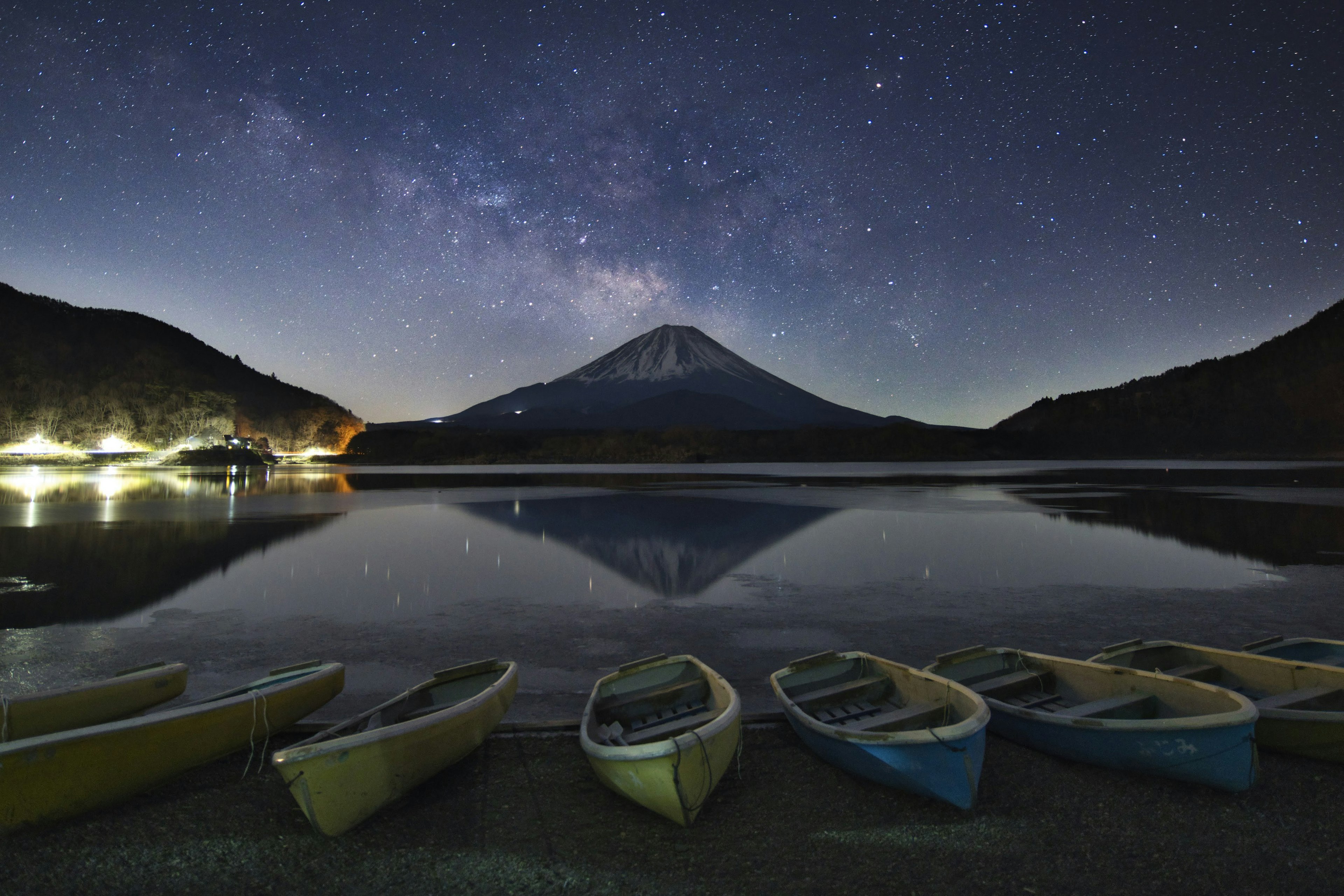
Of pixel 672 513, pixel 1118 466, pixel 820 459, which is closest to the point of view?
pixel 672 513

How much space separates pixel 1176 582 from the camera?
13.2m

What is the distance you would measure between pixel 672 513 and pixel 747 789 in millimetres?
21075

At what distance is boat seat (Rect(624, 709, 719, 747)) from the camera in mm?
5617

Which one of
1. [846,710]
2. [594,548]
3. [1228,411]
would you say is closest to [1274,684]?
[846,710]

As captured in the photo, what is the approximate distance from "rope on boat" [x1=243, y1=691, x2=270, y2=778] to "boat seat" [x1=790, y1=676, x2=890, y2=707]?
4561mm

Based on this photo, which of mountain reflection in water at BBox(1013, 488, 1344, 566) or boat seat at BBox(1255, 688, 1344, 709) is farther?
mountain reflection in water at BBox(1013, 488, 1344, 566)

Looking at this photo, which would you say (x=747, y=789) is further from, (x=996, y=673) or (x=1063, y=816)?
(x=996, y=673)

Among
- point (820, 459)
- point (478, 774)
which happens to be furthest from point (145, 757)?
point (820, 459)

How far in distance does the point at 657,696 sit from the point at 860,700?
1.95 metres

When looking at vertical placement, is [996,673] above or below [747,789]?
above

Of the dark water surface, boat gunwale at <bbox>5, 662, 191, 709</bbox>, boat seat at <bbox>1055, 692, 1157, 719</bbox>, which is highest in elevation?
boat gunwale at <bbox>5, 662, 191, 709</bbox>

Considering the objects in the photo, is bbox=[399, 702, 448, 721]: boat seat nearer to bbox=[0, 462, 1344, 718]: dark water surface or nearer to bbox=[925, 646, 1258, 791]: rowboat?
bbox=[0, 462, 1344, 718]: dark water surface

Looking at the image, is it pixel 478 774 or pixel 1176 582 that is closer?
pixel 478 774

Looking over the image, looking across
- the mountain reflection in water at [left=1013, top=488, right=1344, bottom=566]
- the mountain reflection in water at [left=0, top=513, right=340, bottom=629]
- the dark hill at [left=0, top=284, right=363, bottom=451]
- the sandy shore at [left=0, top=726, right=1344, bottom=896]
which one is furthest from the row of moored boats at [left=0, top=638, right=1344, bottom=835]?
the dark hill at [left=0, top=284, right=363, bottom=451]
